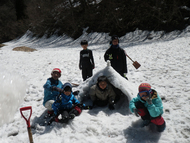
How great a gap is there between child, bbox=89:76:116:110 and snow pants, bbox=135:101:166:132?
32.2 inches

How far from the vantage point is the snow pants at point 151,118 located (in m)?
2.10

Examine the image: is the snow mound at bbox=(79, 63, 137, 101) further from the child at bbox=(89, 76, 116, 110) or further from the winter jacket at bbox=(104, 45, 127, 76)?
the winter jacket at bbox=(104, 45, 127, 76)

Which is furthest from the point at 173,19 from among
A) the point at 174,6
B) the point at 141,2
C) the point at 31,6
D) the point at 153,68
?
the point at 31,6

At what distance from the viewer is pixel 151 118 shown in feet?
7.01

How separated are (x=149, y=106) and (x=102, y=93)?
3.98ft

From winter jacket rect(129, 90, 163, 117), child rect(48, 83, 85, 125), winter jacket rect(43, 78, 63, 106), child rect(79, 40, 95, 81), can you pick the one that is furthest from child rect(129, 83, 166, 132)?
child rect(79, 40, 95, 81)

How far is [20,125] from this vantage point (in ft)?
8.75

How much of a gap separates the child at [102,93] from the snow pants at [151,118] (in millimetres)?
817

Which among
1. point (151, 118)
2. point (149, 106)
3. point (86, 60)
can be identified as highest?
Result: point (86, 60)

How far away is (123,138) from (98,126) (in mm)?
495

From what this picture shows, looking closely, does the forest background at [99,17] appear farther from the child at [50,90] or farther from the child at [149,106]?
the child at [50,90]

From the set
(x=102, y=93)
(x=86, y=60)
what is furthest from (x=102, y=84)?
(x=86, y=60)

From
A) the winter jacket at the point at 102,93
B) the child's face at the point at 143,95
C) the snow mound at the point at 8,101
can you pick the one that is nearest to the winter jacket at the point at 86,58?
the winter jacket at the point at 102,93

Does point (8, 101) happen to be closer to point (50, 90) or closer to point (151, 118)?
point (50, 90)
